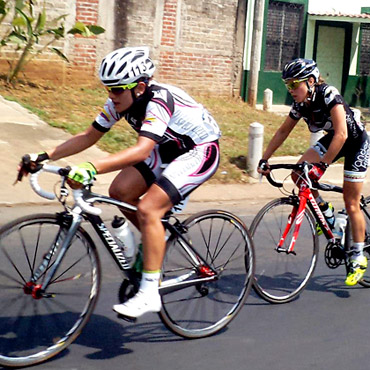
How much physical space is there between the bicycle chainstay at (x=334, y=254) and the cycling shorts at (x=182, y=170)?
1.68 metres

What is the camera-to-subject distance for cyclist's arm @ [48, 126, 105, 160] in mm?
4707

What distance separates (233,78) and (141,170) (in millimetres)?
12996

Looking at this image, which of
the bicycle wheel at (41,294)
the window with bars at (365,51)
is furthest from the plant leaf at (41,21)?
the window with bars at (365,51)

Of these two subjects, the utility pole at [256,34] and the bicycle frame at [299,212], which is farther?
the utility pole at [256,34]

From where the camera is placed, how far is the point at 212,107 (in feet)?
53.1

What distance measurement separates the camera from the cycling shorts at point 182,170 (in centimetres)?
473

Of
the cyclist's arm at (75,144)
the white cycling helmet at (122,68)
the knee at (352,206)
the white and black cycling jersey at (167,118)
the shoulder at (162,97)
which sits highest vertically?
the white cycling helmet at (122,68)

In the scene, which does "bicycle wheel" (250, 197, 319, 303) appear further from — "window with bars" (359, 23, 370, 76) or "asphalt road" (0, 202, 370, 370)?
"window with bars" (359, 23, 370, 76)

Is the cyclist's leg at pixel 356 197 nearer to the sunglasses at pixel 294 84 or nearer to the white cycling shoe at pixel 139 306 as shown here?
the sunglasses at pixel 294 84

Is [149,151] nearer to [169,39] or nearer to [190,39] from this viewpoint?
[169,39]

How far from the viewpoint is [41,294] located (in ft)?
14.2

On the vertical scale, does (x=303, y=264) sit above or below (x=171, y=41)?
below

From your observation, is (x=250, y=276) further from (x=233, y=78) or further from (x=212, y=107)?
(x=233, y=78)

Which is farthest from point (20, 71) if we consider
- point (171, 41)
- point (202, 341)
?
point (202, 341)
